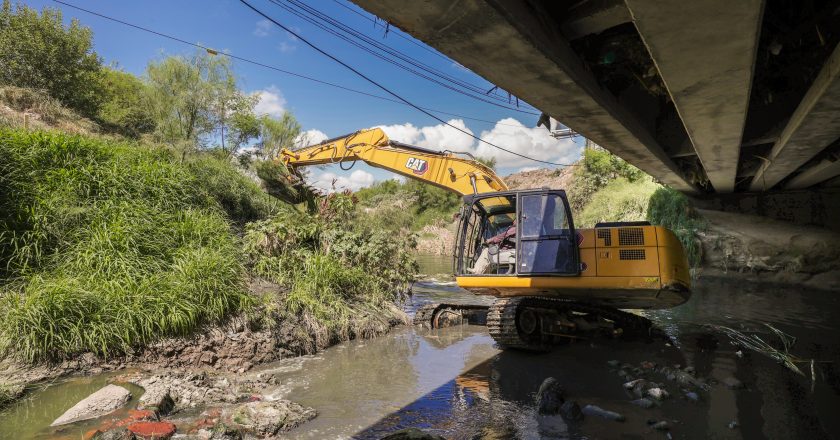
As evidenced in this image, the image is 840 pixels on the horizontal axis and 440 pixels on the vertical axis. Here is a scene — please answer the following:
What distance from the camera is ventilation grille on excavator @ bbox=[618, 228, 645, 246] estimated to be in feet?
21.2

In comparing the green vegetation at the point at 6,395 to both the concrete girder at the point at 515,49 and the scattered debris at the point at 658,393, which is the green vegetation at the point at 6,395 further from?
the scattered debris at the point at 658,393

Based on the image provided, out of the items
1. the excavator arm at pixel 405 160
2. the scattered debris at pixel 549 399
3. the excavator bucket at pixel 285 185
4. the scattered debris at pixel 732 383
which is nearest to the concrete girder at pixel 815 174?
the scattered debris at pixel 732 383

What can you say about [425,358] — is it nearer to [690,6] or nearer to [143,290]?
[143,290]

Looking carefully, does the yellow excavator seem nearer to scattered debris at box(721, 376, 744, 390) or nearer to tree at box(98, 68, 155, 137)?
scattered debris at box(721, 376, 744, 390)

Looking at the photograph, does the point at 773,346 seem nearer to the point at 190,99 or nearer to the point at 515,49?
the point at 515,49

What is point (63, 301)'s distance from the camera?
16.7ft

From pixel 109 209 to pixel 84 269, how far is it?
1.21m

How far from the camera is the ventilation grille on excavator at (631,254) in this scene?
6.39m

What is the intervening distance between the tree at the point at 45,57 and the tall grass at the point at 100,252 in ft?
31.3

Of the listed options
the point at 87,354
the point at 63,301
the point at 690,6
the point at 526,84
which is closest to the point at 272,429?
the point at 87,354

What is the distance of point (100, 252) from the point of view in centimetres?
598

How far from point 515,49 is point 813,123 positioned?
178 inches

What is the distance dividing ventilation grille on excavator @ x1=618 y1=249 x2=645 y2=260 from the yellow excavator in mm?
13

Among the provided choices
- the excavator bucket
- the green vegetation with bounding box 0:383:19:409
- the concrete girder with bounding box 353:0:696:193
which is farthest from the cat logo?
the green vegetation with bounding box 0:383:19:409
